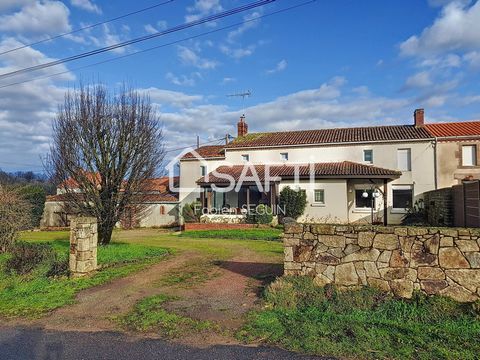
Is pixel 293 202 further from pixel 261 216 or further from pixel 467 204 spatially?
pixel 467 204

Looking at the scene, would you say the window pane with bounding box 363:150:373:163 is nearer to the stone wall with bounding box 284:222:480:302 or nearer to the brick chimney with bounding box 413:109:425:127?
the brick chimney with bounding box 413:109:425:127

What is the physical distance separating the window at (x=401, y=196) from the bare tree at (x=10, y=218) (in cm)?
2153

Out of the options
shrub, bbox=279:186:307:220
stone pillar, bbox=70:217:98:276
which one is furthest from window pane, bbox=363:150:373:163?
stone pillar, bbox=70:217:98:276

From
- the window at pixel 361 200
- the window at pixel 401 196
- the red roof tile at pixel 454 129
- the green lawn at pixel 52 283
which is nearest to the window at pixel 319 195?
the window at pixel 361 200

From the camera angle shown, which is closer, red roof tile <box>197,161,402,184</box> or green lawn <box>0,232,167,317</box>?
green lawn <box>0,232,167,317</box>

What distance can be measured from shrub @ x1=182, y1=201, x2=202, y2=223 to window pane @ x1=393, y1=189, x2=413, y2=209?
13423 millimetres

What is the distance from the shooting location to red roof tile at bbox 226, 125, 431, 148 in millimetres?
25062

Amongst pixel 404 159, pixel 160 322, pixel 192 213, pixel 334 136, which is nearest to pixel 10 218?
pixel 160 322

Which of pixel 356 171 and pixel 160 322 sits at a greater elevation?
pixel 356 171

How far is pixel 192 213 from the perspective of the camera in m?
25.2

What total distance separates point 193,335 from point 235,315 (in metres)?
1.02

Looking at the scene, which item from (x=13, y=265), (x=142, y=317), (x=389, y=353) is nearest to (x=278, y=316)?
(x=389, y=353)

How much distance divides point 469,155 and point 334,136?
8809 mm

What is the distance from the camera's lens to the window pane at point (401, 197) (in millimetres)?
24281
